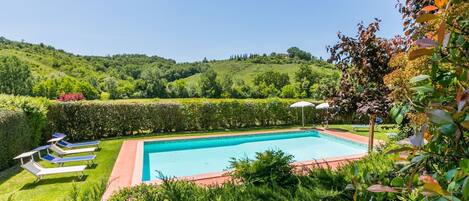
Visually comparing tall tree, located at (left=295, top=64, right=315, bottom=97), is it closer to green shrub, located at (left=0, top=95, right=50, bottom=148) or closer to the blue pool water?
the blue pool water

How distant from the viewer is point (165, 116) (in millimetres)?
18062

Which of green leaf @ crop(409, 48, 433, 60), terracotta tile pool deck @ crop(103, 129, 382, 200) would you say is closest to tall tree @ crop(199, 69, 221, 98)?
terracotta tile pool deck @ crop(103, 129, 382, 200)

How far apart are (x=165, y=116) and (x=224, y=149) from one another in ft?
16.5

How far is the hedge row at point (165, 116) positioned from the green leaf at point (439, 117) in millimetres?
15871

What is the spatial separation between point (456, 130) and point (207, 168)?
1161 cm

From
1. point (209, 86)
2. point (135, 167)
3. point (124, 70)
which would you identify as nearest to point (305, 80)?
point (209, 86)

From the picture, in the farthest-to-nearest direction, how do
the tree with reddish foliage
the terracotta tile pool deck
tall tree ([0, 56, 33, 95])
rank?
tall tree ([0, 56, 33, 95]) → the terracotta tile pool deck → the tree with reddish foliage

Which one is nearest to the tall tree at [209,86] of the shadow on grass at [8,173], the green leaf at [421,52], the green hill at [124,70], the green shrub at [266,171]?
the green hill at [124,70]

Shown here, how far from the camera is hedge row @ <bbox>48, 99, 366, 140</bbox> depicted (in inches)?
612

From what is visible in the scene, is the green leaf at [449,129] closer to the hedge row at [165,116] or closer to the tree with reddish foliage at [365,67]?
the tree with reddish foliage at [365,67]

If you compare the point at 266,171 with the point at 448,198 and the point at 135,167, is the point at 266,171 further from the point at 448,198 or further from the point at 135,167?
the point at 135,167

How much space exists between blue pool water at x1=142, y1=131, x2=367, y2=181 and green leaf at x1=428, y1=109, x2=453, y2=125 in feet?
34.4

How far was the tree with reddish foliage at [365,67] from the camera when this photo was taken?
6.36 metres

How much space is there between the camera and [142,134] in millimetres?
17234
